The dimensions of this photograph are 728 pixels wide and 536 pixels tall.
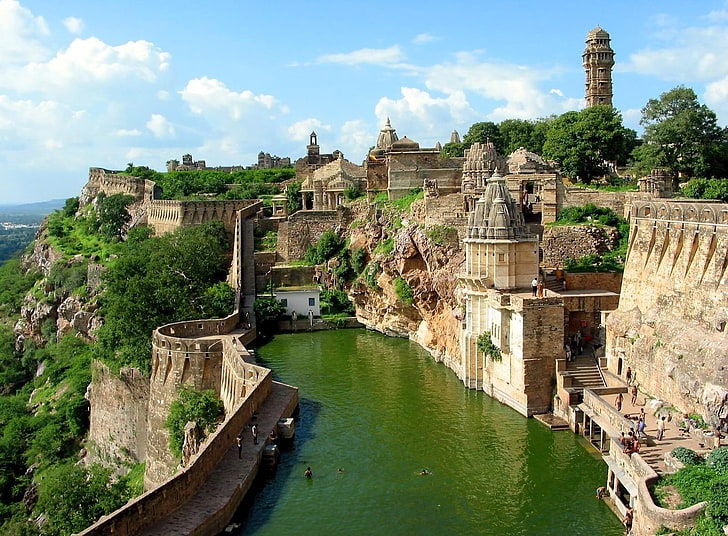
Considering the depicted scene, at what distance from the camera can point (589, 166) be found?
51.7m

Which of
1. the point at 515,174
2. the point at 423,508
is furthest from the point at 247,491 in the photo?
the point at 515,174

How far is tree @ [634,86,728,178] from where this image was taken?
45250mm

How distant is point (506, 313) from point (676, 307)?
22.2 feet

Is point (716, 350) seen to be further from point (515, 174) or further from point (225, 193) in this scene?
point (225, 193)

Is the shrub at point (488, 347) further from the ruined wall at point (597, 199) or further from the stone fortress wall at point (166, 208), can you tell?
the stone fortress wall at point (166, 208)

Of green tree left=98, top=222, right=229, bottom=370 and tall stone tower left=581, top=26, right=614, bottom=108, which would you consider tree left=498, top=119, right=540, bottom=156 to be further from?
green tree left=98, top=222, right=229, bottom=370

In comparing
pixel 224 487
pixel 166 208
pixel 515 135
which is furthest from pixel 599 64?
pixel 224 487

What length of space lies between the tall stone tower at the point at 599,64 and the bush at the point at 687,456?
2056 inches

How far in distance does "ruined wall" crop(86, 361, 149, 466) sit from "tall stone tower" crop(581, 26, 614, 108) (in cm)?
4926

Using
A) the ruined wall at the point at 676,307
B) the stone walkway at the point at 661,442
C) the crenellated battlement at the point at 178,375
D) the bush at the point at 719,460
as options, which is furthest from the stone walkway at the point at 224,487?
the ruined wall at the point at 676,307

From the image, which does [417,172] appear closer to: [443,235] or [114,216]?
[443,235]

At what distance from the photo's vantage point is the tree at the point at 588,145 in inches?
2002

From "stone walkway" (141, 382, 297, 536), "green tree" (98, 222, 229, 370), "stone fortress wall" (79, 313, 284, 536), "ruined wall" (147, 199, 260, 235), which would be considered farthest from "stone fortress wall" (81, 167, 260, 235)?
"stone walkway" (141, 382, 297, 536)

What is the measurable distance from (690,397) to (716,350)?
1.79 m
